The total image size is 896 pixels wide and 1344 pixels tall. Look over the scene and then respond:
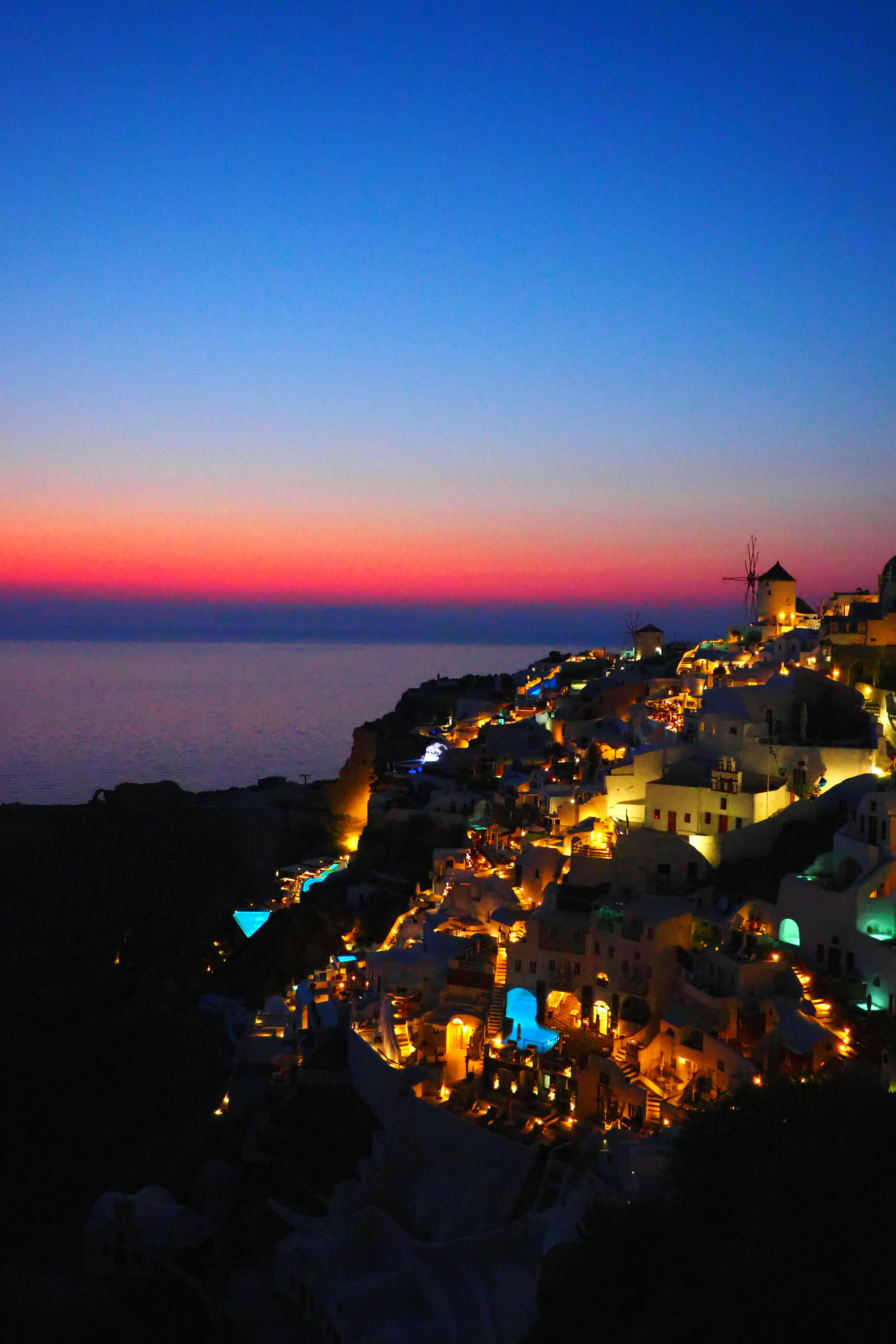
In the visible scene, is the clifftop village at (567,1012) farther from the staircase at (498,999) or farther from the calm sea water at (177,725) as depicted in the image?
the calm sea water at (177,725)

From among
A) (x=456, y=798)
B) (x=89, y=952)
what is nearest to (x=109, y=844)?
(x=89, y=952)

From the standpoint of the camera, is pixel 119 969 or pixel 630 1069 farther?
pixel 119 969

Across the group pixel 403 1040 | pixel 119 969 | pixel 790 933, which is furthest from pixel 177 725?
pixel 790 933

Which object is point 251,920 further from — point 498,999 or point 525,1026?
point 525,1026

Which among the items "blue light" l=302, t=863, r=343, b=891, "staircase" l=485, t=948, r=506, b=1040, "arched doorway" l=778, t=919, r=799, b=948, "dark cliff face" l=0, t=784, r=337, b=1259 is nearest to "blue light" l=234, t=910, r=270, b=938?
"dark cliff face" l=0, t=784, r=337, b=1259

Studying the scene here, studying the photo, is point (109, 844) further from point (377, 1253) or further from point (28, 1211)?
point (377, 1253)

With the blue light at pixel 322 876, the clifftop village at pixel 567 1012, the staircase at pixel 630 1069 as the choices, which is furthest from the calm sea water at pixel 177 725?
the staircase at pixel 630 1069

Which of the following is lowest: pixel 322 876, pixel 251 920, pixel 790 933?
pixel 251 920
